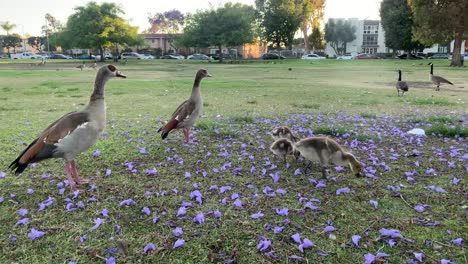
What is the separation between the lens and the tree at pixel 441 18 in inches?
1630

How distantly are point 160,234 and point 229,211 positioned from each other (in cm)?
87

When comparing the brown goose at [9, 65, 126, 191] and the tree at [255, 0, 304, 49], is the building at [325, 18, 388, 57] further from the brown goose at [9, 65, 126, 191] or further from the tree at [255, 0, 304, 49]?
the brown goose at [9, 65, 126, 191]

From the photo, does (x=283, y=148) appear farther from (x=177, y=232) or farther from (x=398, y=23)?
(x=398, y=23)

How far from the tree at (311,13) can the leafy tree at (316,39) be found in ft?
12.0

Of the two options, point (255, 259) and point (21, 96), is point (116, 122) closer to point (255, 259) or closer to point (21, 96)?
point (255, 259)

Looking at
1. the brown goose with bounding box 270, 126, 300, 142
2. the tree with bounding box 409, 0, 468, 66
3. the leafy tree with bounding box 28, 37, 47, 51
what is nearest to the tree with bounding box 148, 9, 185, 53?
the leafy tree with bounding box 28, 37, 47, 51

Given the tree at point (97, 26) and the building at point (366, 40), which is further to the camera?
the building at point (366, 40)

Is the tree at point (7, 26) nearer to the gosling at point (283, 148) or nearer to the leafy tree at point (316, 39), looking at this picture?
the leafy tree at point (316, 39)

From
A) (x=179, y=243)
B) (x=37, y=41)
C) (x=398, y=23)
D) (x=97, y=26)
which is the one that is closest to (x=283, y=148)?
(x=179, y=243)

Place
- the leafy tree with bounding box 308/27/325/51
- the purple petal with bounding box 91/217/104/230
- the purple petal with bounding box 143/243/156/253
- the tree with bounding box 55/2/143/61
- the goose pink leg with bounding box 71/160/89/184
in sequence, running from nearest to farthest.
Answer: the purple petal with bounding box 143/243/156/253
the purple petal with bounding box 91/217/104/230
the goose pink leg with bounding box 71/160/89/184
the tree with bounding box 55/2/143/61
the leafy tree with bounding box 308/27/325/51

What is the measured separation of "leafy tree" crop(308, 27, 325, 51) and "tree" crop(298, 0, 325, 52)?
3.65 metres

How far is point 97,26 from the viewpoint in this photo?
6450cm

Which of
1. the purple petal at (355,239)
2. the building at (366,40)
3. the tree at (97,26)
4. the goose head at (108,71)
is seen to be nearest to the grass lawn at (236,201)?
the purple petal at (355,239)

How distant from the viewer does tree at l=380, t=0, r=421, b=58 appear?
70.8 metres
